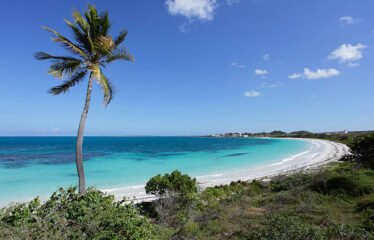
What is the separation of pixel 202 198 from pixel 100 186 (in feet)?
34.8

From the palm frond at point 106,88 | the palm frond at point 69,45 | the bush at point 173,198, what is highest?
the palm frond at point 69,45

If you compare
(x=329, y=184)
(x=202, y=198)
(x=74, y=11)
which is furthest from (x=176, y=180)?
(x=74, y=11)

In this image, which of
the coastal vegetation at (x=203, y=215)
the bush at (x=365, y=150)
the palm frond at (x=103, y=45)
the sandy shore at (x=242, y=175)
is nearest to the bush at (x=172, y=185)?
the coastal vegetation at (x=203, y=215)

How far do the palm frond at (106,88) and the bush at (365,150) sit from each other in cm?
1615

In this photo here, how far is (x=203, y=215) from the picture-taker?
6648 millimetres

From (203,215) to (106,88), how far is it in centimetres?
632

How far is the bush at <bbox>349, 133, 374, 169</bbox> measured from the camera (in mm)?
11570

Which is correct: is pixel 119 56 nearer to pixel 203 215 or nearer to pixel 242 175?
pixel 203 215

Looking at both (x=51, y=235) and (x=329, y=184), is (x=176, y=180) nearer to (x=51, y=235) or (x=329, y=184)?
(x=51, y=235)

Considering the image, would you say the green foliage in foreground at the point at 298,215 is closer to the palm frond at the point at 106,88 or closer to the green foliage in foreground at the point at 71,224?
the green foliage in foreground at the point at 71,224

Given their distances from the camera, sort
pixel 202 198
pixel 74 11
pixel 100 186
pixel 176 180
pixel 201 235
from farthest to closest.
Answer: pixel 100 186 → pixel 202 198 → pixel 176 180 → pixel 74 11 → pixel 201 235

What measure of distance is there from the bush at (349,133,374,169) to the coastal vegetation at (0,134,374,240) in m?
2.71

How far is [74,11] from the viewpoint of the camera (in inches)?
259

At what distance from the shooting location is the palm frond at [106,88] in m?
7.07
